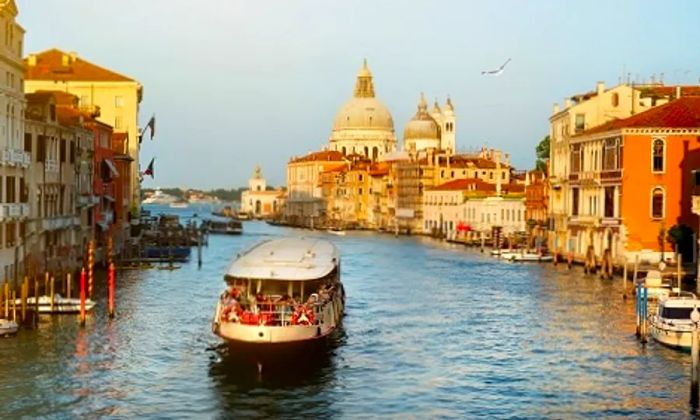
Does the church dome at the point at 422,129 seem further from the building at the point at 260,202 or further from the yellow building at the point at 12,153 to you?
the yellow building at the point at 12,153

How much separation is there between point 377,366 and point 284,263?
2.83 m

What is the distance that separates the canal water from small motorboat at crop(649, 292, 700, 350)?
254 mm

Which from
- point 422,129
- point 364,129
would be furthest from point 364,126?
point 422,129

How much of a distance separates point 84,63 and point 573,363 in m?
38.9

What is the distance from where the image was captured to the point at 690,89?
44500mm

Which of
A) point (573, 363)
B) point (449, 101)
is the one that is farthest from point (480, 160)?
point (573, 363)

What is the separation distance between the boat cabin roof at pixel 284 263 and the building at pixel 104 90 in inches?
1143

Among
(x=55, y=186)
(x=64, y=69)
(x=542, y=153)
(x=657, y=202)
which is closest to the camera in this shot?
(x=55, y=186)

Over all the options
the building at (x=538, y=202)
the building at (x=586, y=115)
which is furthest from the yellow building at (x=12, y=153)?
the building at (x=538, y=202)

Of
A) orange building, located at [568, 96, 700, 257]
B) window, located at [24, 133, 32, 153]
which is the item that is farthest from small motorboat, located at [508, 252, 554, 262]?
window, located at [24, 133, 32, 153]

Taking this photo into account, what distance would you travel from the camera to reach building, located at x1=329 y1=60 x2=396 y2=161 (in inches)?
5335

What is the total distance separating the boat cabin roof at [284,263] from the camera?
20797 millimetres

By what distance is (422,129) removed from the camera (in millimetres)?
115438

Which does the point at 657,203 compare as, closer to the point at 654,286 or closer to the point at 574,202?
the point at 574,202
